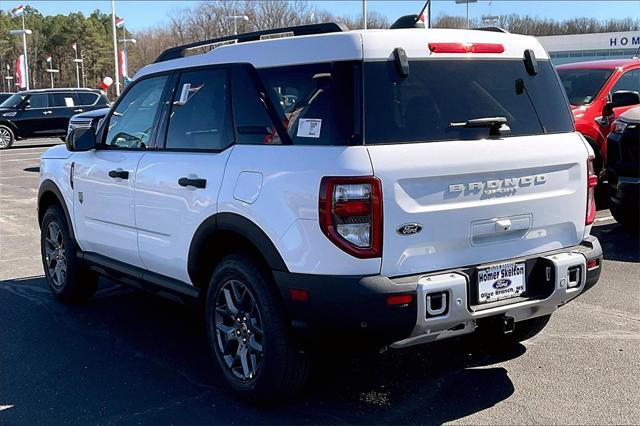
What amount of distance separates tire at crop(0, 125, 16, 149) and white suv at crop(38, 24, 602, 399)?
20123 mm

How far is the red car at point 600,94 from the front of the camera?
28.5ft

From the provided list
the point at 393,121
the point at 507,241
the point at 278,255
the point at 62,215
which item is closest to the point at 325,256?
the point at 278,255

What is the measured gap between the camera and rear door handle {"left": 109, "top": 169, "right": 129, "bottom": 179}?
4.68 m

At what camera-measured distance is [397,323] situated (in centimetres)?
320

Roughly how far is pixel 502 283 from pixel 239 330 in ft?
4.78

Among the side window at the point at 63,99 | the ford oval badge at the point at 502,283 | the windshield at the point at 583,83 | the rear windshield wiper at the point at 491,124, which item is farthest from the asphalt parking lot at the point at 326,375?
the side window at the point at 63,99

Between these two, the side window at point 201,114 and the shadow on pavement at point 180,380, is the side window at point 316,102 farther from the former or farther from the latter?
the shadow on pavement at point 180,380

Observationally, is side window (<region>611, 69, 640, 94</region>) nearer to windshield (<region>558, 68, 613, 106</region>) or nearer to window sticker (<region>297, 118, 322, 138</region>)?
windshield (<region>558, 68, 613, 106</region>)

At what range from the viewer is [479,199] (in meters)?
3.45

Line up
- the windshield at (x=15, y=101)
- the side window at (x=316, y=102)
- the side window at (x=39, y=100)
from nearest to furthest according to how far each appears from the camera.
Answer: the side window at (x=316, y=102)
the windshield at (x=15, y=101)
the side window at (x=39, y=100)

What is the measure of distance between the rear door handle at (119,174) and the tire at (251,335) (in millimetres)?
1187

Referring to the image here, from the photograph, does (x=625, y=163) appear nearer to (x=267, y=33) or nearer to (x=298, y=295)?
(x=267, y=33)

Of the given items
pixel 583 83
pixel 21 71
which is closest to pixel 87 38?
pixel 21 71

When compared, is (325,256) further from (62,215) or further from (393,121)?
(62,215)
